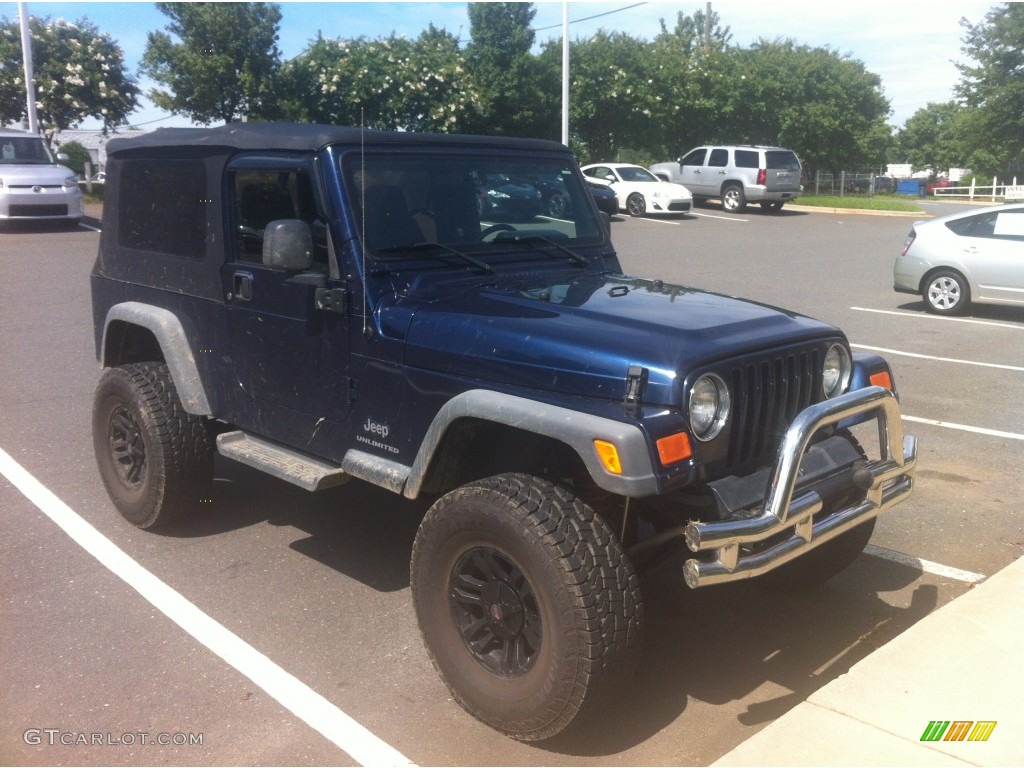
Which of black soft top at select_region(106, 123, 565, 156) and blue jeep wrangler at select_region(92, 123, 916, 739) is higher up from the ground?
black soft top at select_region(106, 123, 565, 156)

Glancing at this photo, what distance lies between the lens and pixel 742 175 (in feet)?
97.6

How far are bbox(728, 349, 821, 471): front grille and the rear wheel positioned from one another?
89.0 feet

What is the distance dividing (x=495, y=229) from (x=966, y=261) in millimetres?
9467

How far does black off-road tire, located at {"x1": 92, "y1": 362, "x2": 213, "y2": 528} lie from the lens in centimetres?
491

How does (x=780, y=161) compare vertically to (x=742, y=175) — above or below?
above

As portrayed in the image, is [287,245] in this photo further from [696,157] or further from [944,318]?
[696,157]

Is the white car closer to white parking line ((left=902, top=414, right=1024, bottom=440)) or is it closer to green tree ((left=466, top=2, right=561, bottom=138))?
green tree ((left=466, top=2, right=561, bottom=138))

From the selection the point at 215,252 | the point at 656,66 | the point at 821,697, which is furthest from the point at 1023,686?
the point at 656,66

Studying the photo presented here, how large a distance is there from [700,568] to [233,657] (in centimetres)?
195

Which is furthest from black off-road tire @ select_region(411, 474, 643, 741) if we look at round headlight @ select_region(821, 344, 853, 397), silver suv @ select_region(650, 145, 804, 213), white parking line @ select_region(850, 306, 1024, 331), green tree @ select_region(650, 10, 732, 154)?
green tree @ select_region(650, 10, 732, 154)

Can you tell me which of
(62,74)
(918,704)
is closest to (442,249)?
(918,704)

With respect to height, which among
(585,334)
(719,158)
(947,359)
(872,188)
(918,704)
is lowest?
(918,704)

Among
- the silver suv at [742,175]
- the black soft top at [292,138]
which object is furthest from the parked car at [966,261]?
the silver suv at [742,175]

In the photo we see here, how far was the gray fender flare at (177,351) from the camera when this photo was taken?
479cm
